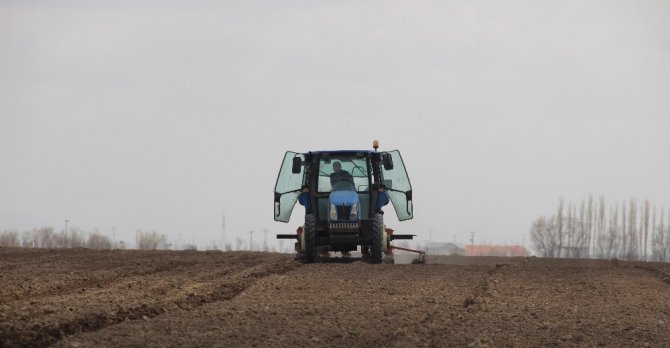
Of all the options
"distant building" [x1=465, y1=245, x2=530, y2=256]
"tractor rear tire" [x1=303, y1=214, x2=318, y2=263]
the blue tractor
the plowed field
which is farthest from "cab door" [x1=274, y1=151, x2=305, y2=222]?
"distant building" [x1=465, y1=245, x2=530, y2=256]

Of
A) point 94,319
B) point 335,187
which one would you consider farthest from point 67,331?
point 335,187

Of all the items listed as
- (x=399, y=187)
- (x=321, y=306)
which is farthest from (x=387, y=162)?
(x=321, y=306)

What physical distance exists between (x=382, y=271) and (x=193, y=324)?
9792 mm

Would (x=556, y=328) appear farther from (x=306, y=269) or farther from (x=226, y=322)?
(x=306, y=269)

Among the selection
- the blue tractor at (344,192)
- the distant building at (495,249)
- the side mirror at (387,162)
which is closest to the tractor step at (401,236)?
the blue tractor at (344,192)

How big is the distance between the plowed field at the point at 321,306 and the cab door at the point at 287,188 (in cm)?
180

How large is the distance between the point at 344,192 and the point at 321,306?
9.75 meters

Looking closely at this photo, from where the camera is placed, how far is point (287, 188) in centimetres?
2445

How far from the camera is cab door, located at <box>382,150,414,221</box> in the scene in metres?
23.9

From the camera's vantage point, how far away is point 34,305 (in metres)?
13.0

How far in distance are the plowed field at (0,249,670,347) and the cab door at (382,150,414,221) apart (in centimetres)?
181

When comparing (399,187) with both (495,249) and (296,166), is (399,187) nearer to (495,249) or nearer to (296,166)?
(296,166)

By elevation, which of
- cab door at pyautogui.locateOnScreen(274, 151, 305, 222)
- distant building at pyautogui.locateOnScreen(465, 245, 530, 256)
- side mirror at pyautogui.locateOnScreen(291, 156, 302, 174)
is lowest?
distant building at pyautogui.locateOnScreen(465, 245, 530, 256)

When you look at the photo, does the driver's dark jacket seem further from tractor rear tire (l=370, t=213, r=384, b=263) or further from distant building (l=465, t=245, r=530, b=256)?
distant building (l=465, t=245, r=530, b=256)
